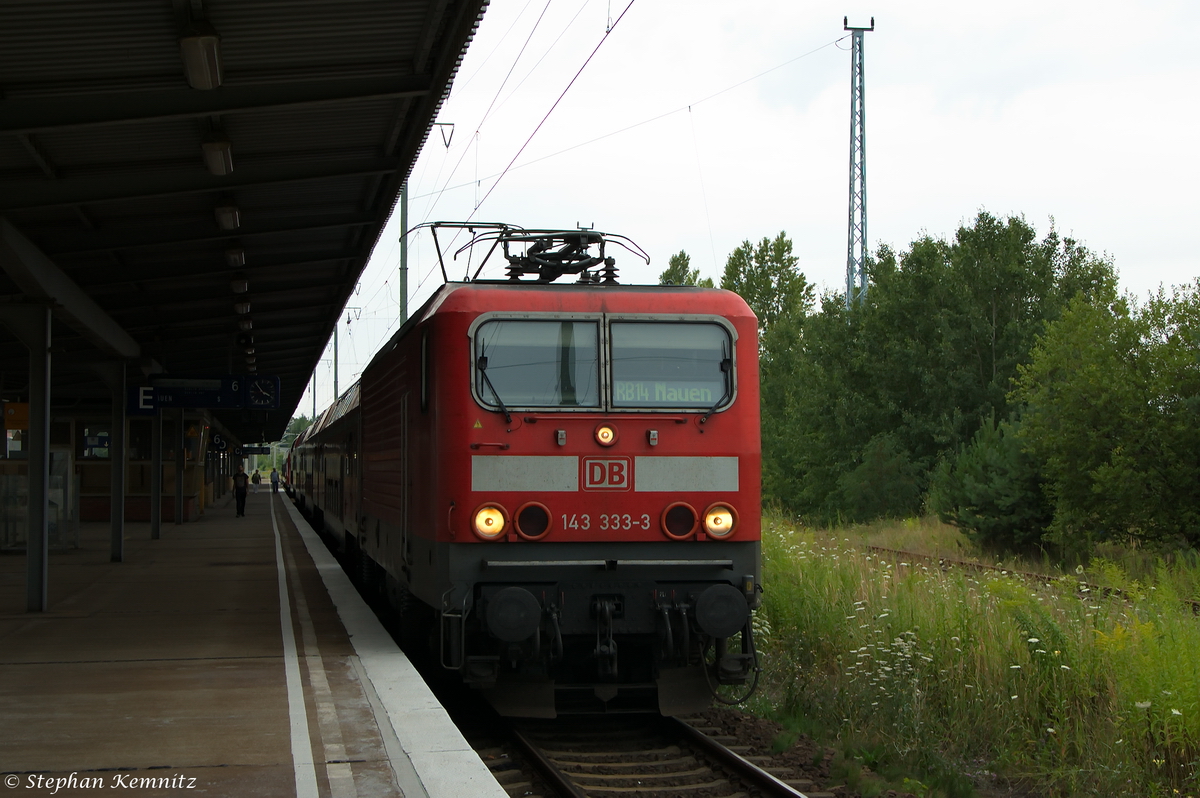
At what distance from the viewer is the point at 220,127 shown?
30.9ft

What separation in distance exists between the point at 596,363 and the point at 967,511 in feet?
53.5

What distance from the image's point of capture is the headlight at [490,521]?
7.27 metres

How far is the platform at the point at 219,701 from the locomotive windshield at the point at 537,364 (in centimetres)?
196

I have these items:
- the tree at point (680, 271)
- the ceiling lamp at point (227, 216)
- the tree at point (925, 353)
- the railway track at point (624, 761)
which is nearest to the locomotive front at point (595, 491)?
the railway track at point (624, 761)

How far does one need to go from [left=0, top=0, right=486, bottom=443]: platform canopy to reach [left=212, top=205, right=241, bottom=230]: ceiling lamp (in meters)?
0.02

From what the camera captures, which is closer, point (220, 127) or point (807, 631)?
point (220, 127)

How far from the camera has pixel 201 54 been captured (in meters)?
7.46

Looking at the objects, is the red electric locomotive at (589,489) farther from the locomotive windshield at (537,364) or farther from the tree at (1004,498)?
the tree at (1004,498)

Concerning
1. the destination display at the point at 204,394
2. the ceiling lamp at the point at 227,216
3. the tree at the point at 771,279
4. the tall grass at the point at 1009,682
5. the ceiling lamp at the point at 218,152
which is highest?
the tree at the point at 771,279

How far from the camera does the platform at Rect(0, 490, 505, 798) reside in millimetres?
5301

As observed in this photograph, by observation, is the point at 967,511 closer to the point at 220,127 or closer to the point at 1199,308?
the point at 1199,308

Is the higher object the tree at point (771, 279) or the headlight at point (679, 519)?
the tree at point (771, 279)

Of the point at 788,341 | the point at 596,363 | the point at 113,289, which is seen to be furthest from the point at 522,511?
the point at 788,341

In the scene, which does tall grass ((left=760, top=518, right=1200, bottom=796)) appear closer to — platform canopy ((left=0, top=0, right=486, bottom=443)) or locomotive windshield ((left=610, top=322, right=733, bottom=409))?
locomotive windshield ((left=610, top=322, right=733, bottom=409))
